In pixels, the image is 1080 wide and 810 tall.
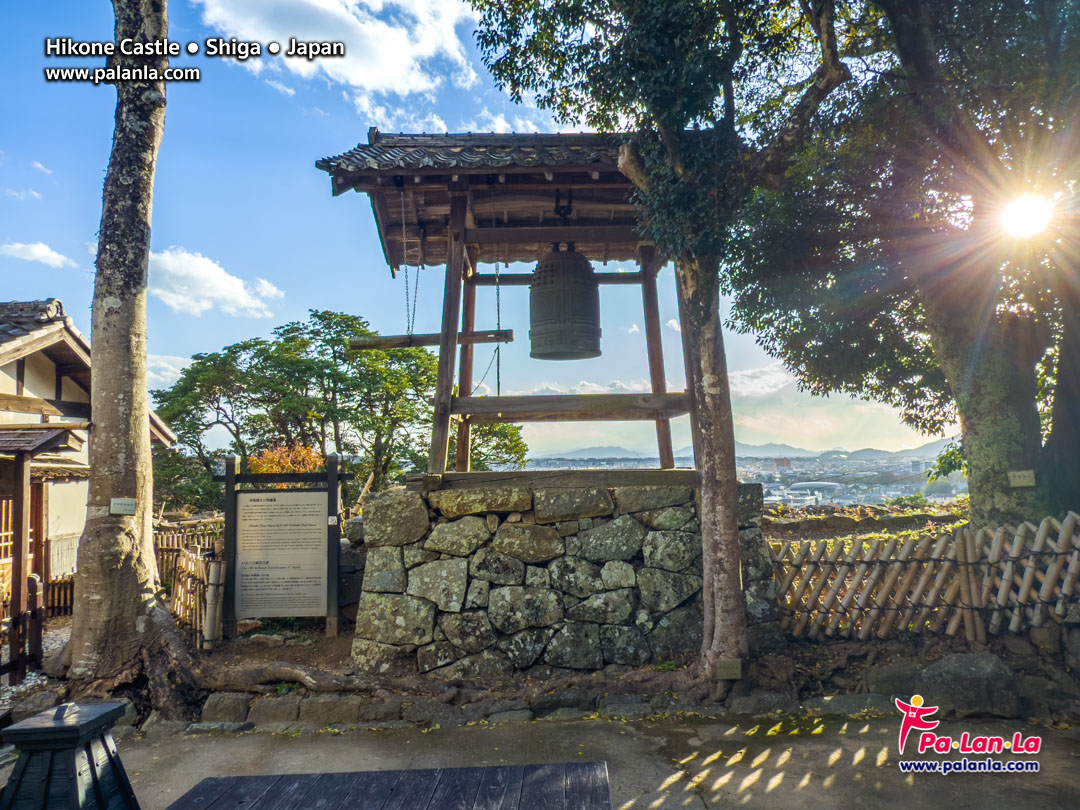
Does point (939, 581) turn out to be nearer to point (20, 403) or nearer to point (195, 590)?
point (195, 590)

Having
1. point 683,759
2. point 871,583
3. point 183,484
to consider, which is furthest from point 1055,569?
point 183,484

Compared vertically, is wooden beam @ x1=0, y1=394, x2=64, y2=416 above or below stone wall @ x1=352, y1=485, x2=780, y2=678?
above

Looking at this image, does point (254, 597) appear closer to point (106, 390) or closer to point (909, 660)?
point (106, 390)

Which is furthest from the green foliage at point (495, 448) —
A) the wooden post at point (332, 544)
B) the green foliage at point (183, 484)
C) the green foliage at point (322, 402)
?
the wooden post at point (332, 544)

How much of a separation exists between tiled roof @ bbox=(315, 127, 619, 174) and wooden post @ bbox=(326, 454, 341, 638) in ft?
10.4

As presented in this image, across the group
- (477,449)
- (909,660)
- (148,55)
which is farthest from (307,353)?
(909,660)

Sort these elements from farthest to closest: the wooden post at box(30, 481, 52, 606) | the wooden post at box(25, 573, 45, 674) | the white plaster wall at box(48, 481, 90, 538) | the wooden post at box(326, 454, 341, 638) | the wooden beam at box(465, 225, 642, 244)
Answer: the white plaster wall at box(48, 481, 90, 538) → the wooden post at box(30, 481, 52, 606) → the wooden beam at box(465, 225, 642, 244) → the wooden post at box(326, 454, 341, 638) → the wooden post at box(25, 573, 45, 674)

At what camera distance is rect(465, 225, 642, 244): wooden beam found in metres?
7.53

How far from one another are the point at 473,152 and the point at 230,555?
206 inches

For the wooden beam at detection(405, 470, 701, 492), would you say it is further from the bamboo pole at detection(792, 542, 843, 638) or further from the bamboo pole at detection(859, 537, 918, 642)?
the bamboo pole at detection(859, 537, 918, 642)

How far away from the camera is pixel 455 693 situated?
19.8 feet

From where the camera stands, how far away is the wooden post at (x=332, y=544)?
729cm

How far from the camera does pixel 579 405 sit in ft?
23.6

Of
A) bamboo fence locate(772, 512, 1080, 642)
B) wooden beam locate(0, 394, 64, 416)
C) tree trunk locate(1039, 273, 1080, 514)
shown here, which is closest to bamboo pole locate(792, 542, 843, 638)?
bamboo fence locate(772, 512, 1080, 642)
